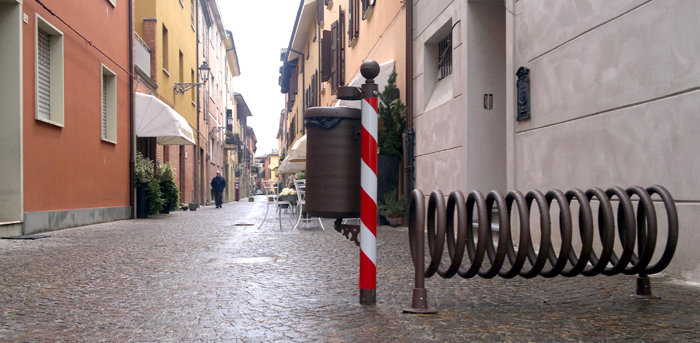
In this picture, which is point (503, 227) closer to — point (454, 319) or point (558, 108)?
point (454, 319)

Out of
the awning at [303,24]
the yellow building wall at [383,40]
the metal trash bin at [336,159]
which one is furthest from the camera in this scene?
the awning at [303,24]

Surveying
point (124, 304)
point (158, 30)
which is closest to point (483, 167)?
point (124, 304)

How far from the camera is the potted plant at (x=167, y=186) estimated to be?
16656mm

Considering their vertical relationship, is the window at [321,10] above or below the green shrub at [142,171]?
above

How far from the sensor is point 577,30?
5.91 m

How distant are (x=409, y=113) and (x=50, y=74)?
661cm

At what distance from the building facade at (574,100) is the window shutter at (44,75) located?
6774 millimetres

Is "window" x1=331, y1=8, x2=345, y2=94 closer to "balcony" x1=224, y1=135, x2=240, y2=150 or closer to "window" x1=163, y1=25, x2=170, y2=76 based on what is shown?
"window" x1=163, y1=25, x2=170, y2=76

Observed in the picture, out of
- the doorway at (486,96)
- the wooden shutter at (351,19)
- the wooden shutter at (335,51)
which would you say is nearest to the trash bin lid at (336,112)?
the doorway at (486,96)

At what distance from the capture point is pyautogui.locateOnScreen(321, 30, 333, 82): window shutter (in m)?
22.4

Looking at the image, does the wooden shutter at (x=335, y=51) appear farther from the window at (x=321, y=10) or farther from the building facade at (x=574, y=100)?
the building facade at (x=574, y=100)

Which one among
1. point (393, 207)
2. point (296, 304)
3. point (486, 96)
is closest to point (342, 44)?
point (393, 207)

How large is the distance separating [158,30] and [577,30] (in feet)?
50.1

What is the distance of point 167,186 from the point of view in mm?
16812
